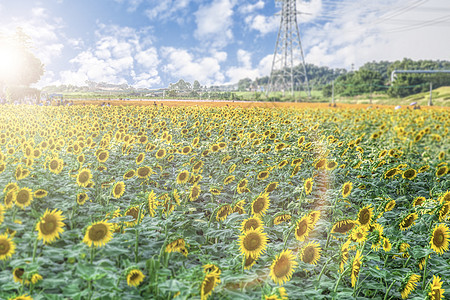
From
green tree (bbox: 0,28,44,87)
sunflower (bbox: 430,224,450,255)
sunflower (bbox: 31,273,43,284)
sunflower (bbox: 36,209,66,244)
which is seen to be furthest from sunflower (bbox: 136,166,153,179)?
green tree (bbox: 0,28,44,87)

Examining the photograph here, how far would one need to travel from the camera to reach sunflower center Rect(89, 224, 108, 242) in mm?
2030

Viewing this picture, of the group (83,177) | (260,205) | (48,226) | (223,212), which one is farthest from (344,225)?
(83,177)

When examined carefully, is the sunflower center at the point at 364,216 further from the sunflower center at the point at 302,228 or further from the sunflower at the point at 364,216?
the sunflower center at the point at 302,228

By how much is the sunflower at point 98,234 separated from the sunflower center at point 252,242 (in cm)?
84

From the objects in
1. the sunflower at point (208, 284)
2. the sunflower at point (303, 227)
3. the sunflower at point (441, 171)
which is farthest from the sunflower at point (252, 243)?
the sunflower at point (441, 171)

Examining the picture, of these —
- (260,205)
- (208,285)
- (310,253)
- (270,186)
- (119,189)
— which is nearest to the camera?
(208,285)

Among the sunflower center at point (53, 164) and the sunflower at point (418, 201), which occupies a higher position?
the sunflower center at point (53, 164)

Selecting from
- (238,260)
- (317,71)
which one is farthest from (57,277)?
(317,71)

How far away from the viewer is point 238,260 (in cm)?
227

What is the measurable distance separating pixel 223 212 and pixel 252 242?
0.89 metres

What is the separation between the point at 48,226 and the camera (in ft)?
7.05

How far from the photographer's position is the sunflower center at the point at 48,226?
6.95 feet

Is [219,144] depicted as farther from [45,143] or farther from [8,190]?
[8,190]

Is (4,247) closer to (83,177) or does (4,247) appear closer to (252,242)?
(83,177)
